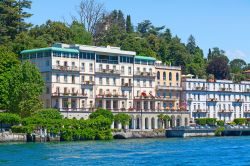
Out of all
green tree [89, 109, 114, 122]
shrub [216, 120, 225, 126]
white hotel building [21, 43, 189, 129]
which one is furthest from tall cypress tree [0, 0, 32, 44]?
shrub [216, 120, 225, 126]

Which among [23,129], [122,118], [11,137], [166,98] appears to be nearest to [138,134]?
[122,118]

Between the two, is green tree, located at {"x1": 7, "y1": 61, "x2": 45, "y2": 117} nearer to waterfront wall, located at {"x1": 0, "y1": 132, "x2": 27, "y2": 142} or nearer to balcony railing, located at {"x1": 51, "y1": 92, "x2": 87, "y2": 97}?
waterfront wall, located at {"x1": 0, "y1": 132, "x2": 27, "y2": 142}

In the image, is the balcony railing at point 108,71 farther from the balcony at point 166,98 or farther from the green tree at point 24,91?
the green tree at point 24,91

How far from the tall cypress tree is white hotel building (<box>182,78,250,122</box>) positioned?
35574 millimetres

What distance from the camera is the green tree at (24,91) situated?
110 meters

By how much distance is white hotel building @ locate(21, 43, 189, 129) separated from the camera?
12375 centimetres

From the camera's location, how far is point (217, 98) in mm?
157375

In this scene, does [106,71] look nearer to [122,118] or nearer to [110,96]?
[110,96]

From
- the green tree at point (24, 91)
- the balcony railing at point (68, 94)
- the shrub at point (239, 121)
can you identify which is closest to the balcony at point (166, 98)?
the shrub at point (239, 121)

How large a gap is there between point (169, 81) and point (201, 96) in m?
9.71

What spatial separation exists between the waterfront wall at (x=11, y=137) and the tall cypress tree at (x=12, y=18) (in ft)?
111

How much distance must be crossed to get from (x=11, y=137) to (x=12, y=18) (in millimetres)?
40803

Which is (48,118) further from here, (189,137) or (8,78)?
(189,137)

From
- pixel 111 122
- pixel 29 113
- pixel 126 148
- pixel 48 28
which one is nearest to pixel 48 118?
pixel 29 113
